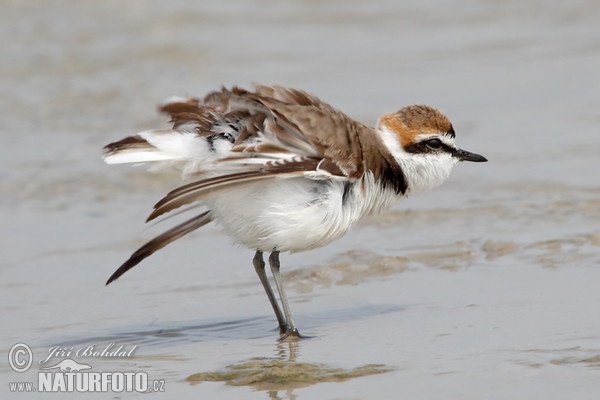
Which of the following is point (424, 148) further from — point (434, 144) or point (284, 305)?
point (284, 305)

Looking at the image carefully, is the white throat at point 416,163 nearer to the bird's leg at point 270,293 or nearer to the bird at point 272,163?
the bird at point 272,163

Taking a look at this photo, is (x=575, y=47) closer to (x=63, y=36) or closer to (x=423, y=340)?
(x=63, y=36)

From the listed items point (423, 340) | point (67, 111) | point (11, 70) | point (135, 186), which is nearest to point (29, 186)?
Answer: point (135, 186)

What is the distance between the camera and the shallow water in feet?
21.6

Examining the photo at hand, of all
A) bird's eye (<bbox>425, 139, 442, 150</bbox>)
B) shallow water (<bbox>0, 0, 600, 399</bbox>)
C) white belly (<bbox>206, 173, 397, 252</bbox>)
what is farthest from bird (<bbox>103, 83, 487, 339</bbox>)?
shallow water (<bbox>0, 0, 600, 399</bbox>)

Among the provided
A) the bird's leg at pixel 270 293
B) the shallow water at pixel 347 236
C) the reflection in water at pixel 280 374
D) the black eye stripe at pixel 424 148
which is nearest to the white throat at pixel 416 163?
the black eye stripe at pixel 424 148

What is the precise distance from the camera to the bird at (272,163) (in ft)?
22.6

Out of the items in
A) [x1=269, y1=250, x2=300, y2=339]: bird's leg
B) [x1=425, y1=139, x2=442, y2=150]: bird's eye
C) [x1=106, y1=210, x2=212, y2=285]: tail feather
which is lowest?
[x1=269, y1=250, x2=300, y2=339]: bird's leg

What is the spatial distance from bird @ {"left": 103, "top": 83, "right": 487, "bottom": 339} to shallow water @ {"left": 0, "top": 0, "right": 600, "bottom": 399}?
2.38 ft

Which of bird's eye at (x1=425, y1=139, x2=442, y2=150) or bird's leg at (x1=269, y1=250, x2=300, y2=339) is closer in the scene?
bird's leg at (x1=269, y1=250, x2=300, y2=339)

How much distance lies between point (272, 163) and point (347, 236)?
2872 millimetres

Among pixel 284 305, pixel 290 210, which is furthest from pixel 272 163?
pixel 284 305

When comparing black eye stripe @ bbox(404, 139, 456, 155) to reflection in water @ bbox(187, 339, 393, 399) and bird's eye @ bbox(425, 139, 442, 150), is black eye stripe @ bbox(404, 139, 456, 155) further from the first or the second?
reflection in water @ bbox(187, 339, 393, 399)

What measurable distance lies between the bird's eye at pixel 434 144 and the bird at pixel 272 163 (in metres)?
0.13
